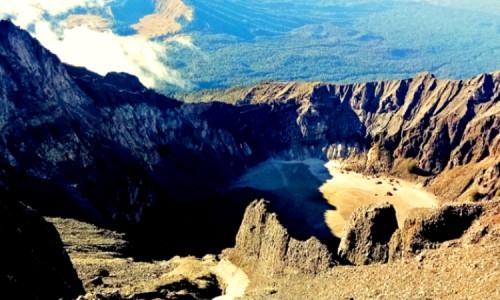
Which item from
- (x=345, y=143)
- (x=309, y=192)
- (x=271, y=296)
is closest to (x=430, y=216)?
(x=271, y=296)

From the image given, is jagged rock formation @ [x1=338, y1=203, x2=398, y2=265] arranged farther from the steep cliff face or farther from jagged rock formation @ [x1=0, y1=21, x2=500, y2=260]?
the steep cliff face

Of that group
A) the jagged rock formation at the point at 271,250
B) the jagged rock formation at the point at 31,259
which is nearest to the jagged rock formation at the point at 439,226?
the jagged rock formation at the point at 271,250

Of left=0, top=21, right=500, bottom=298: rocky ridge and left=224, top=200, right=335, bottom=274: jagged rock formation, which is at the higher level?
left=0, top=21, right=500, bottom=298: rocky ridge

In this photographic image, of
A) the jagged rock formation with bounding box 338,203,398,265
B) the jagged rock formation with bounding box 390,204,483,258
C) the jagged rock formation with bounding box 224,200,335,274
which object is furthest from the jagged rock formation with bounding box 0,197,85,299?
the jagged rock formation with bounding box 390,204,483,258

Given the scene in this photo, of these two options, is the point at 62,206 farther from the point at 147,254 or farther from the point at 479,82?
the point at 479,82

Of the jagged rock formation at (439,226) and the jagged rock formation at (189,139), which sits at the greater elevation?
the jagged rock formation at (189,139)

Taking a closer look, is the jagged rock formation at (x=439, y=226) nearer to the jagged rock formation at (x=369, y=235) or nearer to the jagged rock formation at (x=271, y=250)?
the jagged rock formation at (x=369, y=235)
